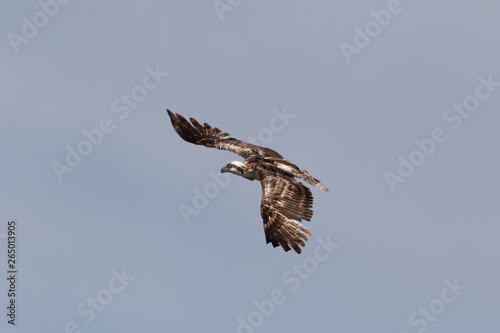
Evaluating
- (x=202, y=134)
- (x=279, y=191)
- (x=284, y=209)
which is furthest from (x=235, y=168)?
(x=202, y=134)

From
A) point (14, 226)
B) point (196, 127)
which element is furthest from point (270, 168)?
point (14, 226)

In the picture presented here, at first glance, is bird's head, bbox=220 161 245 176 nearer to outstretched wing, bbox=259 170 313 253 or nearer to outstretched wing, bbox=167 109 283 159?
outstretched wing, bbox=259 170 313 253

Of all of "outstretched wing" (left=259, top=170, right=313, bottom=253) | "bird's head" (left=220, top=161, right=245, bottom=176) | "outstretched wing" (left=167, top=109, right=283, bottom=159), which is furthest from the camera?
"outstretched wing" (left=167, top=109, right=283, bottom=159)

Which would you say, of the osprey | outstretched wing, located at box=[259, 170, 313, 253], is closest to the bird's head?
the osprey

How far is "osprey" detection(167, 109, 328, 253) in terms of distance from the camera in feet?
103

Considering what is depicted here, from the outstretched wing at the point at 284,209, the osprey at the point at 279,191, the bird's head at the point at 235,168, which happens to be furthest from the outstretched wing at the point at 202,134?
the outstretched wing at the point at 284,209

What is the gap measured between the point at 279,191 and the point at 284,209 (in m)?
0.99

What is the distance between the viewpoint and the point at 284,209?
105 ft

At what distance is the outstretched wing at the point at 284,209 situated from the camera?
31.1 meters

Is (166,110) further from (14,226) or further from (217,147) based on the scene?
(14,226)

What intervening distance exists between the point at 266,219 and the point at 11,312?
11.1 meters

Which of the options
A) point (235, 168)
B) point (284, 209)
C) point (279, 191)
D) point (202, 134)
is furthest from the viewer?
point (202, 134)

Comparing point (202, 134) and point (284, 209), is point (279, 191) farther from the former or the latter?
point (202, 134)

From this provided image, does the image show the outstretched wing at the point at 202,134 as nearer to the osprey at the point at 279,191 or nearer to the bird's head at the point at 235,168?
the osprey at the point at 279,191
